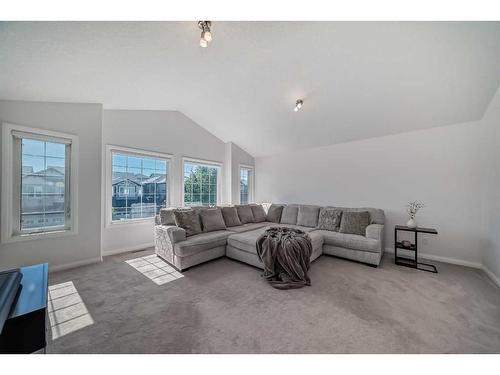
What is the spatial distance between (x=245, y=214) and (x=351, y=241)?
2.23m

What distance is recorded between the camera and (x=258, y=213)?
4.67m

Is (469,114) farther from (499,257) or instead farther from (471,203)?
(499,257)

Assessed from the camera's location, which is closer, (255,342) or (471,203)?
(255,342)

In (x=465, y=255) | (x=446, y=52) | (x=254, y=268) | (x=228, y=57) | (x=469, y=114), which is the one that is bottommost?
(x=254, y=268)

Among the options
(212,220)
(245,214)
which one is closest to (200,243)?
(212,220)

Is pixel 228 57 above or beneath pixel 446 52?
above

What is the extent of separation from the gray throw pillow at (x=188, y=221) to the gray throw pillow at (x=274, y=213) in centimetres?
197

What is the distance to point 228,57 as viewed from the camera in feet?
7.91

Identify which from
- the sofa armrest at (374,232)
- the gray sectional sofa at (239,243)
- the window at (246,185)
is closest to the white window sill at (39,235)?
the gray sectional sofa at (239,243)

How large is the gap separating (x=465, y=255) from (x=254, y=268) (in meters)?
3.34

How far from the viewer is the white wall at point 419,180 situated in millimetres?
2941

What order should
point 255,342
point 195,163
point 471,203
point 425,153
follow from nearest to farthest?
point 255,342 < point 471,203 < point 425,153 < point 195,163

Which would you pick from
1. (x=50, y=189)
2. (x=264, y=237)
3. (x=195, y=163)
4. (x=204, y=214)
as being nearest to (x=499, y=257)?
(x=264, y=237)

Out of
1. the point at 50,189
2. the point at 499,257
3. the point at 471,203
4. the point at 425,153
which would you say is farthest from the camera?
the point at 425,153
